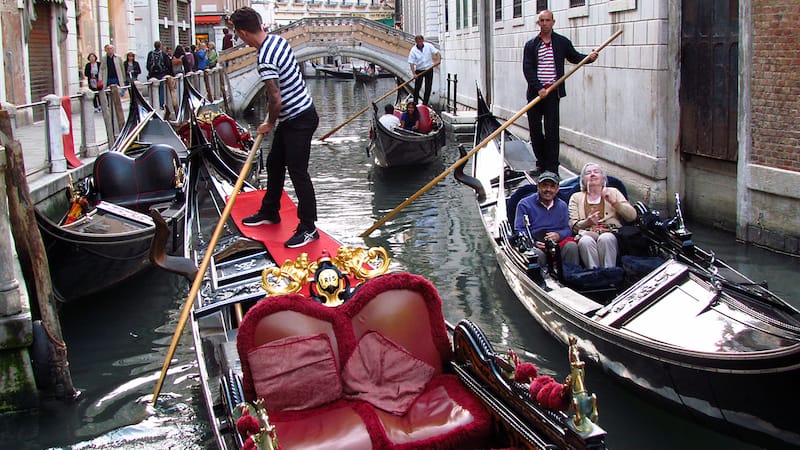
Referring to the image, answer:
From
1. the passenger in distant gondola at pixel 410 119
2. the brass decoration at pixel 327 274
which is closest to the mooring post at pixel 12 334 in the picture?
the brass decoration at pixel 327 274

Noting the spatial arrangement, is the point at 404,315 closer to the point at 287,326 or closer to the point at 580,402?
the point at 287,326

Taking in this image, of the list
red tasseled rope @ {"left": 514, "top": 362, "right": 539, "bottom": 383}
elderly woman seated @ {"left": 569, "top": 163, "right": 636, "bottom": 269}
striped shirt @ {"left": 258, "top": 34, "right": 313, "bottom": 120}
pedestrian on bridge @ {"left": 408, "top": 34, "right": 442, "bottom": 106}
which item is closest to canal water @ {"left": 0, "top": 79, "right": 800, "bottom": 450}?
elderly woman seated @ {"left": 569, "top": 163, "right": 636, "bottom": 269}

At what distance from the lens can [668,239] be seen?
345 cm

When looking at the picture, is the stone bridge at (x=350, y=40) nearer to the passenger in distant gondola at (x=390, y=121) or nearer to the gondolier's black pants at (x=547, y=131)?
the passenger in distant gondola at (x=390, y=121)

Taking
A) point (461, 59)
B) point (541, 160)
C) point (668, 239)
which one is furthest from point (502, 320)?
point (461, 59)

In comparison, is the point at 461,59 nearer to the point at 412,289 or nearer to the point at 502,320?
the point at 502,320

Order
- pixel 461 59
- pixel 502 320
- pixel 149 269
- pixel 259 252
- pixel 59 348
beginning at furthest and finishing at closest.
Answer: pixel 461 59 < pixel 149 269 < pixel 502 320 < pixel 259 252 < pixel 59 348

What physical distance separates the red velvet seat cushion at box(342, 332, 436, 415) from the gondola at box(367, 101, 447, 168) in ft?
19.3

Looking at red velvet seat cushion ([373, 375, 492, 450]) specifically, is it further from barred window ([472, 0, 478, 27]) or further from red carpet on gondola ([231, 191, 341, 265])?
barred window ([472, 0, 478, 27])

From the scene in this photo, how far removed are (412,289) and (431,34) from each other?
1604cm

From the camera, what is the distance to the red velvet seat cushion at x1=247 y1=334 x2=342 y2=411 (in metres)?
2.21

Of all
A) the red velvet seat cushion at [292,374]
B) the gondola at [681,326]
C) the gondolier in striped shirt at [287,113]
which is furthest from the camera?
the gondolier in striped shirt at [287,113]

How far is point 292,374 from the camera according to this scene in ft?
7.27

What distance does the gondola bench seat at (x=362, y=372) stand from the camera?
213 centimetres
